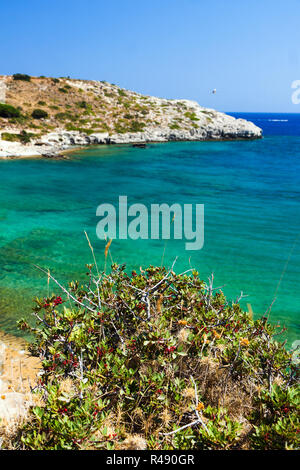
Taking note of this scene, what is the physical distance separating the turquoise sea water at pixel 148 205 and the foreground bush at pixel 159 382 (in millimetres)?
4238

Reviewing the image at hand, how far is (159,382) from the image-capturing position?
140 inches

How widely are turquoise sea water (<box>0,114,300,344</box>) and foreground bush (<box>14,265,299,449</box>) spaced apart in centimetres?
424

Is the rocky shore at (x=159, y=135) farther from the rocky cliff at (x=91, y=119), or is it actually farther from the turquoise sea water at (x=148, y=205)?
the turquoise sea water at (x=148, y=205)

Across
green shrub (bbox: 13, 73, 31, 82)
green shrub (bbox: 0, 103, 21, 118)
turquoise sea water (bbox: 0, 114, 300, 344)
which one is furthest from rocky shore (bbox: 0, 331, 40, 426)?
green shrub (bbox: 13, 73, 31, 82)

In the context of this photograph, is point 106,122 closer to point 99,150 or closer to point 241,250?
point 99,150

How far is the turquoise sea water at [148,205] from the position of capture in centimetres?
1067

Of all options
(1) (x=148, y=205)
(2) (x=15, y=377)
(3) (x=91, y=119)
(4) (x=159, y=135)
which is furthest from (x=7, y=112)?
(2) (x=15, y=377)

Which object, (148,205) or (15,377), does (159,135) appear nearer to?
(148,205)

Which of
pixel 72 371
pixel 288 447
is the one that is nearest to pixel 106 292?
pixel 72 371

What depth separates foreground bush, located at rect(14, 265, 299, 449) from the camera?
3.07 metres

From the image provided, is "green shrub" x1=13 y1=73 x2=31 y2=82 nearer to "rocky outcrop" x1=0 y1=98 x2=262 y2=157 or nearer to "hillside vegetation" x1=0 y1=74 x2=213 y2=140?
"hillside vegetation" x1=0 y1=74 x2=213 y2=140

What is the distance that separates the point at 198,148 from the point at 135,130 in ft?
34.9

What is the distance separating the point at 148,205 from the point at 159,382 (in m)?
17.4
